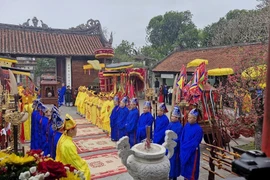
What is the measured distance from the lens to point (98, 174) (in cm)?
552

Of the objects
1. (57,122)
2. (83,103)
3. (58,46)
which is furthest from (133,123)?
(58,46)

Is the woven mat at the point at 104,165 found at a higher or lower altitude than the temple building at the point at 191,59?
lower

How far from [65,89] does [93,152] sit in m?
11.0

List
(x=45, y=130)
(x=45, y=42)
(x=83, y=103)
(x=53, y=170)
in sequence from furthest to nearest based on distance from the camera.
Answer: (x=45, y=42) → (x=83, y=103) → (x=45, y=130) → (x=53, y=170)

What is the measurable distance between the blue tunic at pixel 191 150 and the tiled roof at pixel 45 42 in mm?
14544

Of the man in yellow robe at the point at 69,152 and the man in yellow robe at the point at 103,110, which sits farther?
the man in yellow robe at the point at 103,110

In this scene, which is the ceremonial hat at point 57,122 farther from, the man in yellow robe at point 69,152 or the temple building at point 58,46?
the temple building at point 58,46

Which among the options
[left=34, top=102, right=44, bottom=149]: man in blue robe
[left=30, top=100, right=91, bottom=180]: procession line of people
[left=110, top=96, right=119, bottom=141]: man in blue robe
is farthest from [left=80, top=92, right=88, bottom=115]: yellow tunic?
[left=30, top=100, right=91, bottom=180]: procession line of people

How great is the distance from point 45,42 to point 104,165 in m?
14.5

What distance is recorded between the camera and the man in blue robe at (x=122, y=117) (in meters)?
7.80

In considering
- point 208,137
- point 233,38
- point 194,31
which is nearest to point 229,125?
point 208,137

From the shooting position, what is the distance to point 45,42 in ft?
59.5

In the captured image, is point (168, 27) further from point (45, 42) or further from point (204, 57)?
point (45, 42)

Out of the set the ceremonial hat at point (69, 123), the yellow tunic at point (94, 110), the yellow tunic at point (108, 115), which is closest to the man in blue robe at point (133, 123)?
the yellow tunic at point (108, 115)
